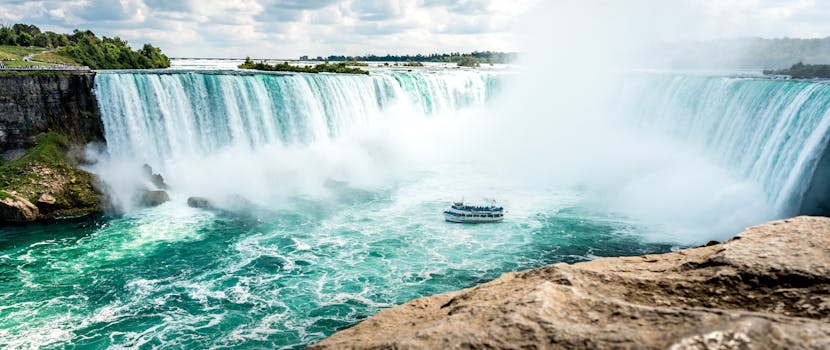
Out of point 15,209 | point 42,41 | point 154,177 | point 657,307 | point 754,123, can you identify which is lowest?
point 15,209

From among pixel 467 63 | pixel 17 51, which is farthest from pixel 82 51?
pixel 467 63

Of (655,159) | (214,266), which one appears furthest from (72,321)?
(655,159)

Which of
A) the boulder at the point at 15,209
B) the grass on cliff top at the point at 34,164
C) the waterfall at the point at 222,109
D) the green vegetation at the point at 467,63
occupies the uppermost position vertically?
the green vegetation at the point at 467,63

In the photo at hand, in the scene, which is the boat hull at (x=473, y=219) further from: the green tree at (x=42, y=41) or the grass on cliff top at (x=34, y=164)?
the green tree at (x=42, y=41)

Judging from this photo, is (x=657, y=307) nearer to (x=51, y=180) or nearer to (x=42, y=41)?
(x=51, y=180)

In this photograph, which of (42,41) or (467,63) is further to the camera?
(467,63)

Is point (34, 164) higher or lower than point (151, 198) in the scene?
higher

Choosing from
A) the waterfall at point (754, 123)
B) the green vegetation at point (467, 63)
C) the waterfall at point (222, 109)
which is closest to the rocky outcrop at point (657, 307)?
the waterfall at point (754, 123)

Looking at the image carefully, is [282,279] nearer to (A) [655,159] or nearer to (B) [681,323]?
(B) [681,323]
